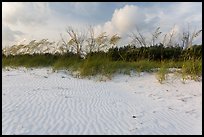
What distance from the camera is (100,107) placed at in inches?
252

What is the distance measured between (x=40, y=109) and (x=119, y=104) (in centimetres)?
192

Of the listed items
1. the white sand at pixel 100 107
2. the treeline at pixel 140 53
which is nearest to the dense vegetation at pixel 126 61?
the treeline at pixel 140 53

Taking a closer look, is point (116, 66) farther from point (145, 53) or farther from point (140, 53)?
point (145, 53)

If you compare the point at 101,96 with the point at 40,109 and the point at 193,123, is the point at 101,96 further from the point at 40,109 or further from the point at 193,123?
the point at 193,123

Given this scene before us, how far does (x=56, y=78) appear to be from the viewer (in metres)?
10.4

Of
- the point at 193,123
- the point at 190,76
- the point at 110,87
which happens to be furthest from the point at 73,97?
the point at 190,76

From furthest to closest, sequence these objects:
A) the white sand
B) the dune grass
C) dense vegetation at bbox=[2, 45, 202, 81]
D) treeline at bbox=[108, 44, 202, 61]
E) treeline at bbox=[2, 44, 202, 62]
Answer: treeline at bbox=[108, 44, 202, 61], treeline at bbox=[2, 44, 202, 62], dense vegetation at bbox=[2, 45, 202, 81], the dune grass, the white sand

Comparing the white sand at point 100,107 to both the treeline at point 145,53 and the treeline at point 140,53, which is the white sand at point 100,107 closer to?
the treeline at point 140,53

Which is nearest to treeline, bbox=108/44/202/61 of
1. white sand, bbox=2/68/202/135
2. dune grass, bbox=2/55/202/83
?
→ dune grass, bbox=2/55/202/83

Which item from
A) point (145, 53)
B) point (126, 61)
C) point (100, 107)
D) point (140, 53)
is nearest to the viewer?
point (100, 107)

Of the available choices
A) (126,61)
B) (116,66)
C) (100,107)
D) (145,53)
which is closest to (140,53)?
(145,53)

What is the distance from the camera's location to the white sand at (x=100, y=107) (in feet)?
16.0

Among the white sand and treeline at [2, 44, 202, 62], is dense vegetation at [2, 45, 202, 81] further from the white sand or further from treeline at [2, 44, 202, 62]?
the white sand

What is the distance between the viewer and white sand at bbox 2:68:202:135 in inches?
192
